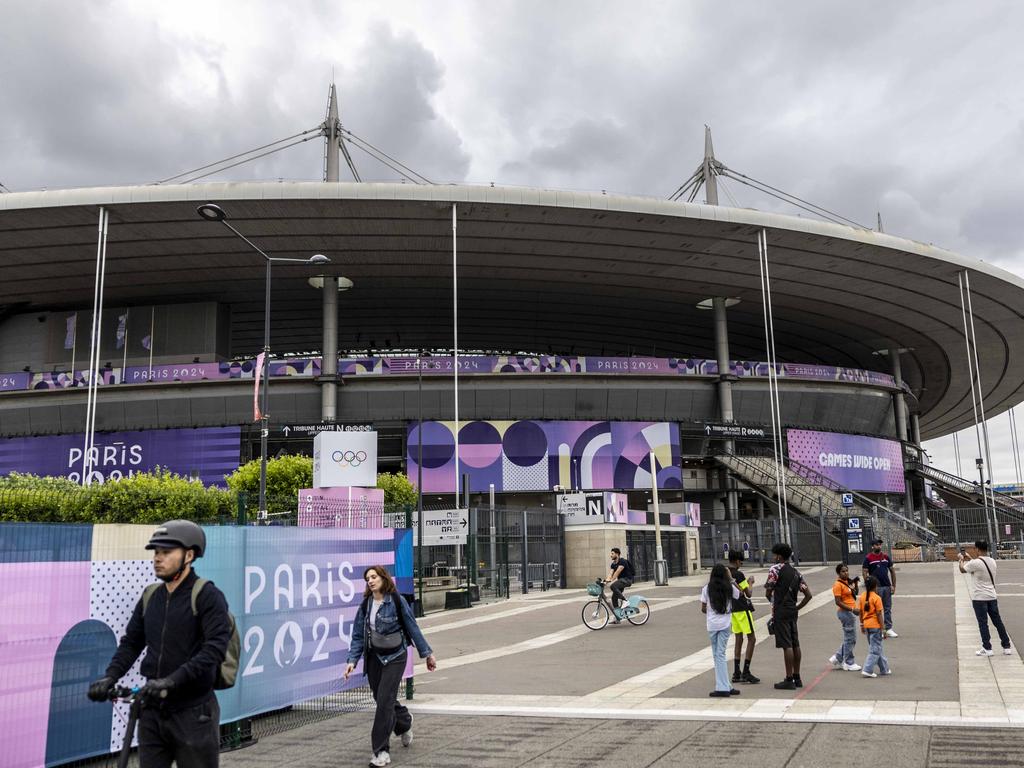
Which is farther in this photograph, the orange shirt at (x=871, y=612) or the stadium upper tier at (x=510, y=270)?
the stadium upper tier at (x=510, y=270)

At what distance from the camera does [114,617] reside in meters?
7.75

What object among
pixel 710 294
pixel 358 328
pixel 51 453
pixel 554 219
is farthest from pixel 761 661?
pixel 358 328

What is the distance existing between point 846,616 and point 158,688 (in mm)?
10184

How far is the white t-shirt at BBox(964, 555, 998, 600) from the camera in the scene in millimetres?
12867

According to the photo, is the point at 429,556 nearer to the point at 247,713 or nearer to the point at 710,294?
the point at 247,713

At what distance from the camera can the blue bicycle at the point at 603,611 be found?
19.0m

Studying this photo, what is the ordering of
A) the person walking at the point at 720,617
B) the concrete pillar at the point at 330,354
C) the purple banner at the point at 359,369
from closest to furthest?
the person walking at the point at 720,617 → the concrete pillar at the point at 330,354 → the purple banner at the point at 359,369

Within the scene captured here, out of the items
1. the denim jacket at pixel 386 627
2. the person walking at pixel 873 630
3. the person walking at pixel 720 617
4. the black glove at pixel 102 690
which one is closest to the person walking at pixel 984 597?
the person walking at pixel 873 630

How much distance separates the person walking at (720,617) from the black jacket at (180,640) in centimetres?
711

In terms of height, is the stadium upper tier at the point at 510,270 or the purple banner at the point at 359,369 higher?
the stadium upper tier at the point at 510,270

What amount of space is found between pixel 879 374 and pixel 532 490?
2890 cm

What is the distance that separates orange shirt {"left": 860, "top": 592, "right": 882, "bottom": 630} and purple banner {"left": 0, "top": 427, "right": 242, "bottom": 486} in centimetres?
4642

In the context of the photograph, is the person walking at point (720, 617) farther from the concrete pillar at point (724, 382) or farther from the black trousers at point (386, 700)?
the concrete pillar at point (724, 382)

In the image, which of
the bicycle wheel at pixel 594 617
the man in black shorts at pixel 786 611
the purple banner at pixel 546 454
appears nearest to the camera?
the man in black shorts at pixel 786 611
